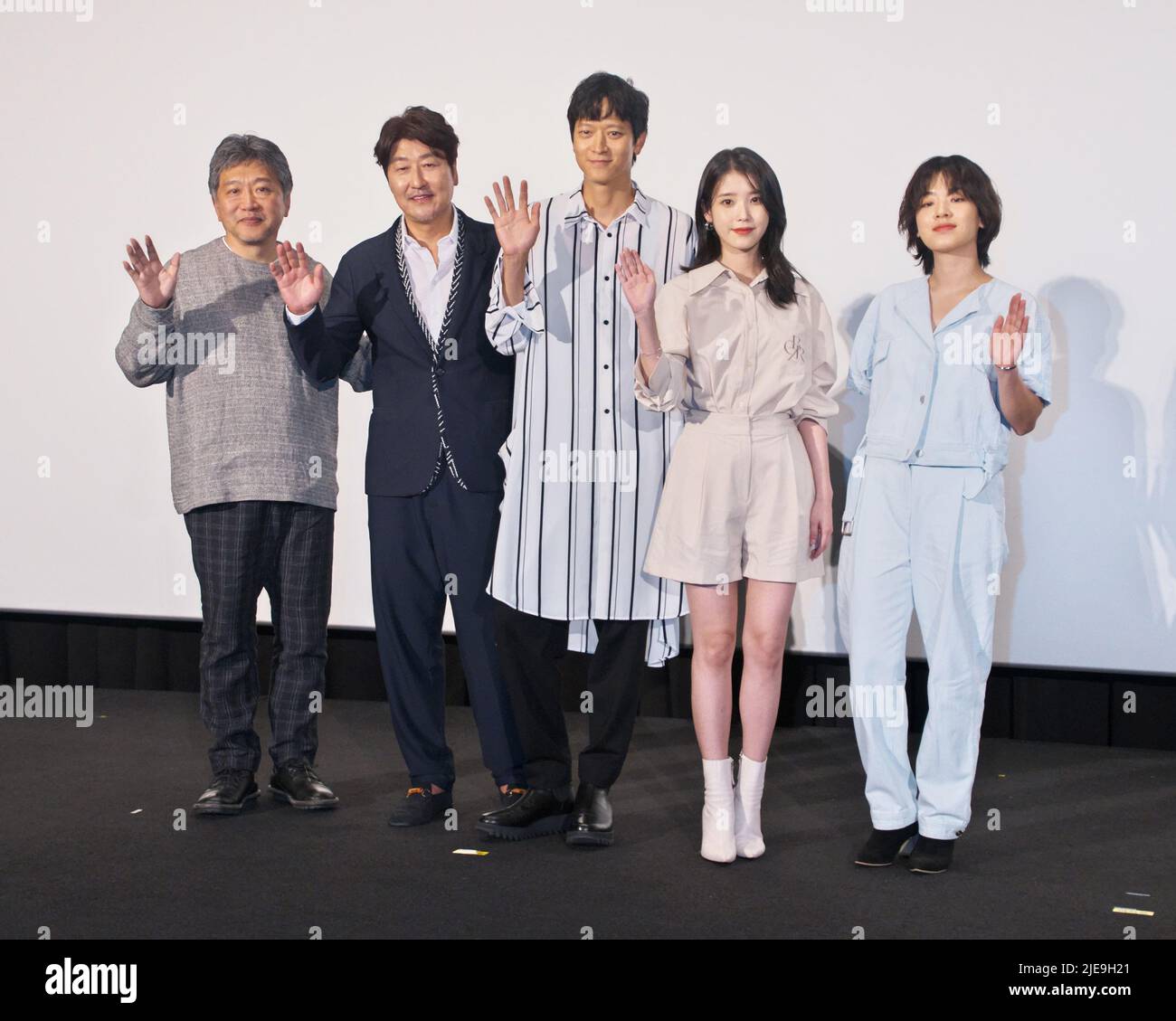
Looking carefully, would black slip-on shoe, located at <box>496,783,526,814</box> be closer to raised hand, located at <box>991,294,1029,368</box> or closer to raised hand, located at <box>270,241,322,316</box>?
raised hand, located at <box>270,241,322,316</box>

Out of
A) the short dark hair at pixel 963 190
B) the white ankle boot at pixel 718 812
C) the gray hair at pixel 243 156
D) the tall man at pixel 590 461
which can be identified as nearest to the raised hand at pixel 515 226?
the tall man at pixel 590 461

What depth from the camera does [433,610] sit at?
10.1ft

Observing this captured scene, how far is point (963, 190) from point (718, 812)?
→ 1412 mm

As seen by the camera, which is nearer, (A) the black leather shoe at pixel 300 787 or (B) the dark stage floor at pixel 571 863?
(B) the dark stage floor at pixel 571 863

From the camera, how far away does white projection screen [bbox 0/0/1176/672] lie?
3.90 m

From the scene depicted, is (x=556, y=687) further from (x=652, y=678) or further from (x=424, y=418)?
(x=652, y=678)

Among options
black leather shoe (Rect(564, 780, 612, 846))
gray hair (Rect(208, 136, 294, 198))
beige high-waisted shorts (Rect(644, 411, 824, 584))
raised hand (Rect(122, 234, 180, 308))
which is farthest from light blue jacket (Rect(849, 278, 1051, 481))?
raised hand (Rect(122, 234, 180, 308))

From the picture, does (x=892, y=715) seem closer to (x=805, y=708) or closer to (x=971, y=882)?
(x=971, y=882)

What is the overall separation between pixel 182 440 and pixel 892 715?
1.81 m

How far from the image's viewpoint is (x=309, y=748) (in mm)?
3297

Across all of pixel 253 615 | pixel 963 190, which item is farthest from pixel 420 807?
pixel 963 190

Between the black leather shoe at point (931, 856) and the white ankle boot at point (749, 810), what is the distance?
1.06 feet

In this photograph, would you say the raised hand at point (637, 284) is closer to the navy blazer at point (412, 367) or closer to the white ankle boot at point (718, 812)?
the navy blazer at point (412, 367)

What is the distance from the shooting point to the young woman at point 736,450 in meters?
2.75
